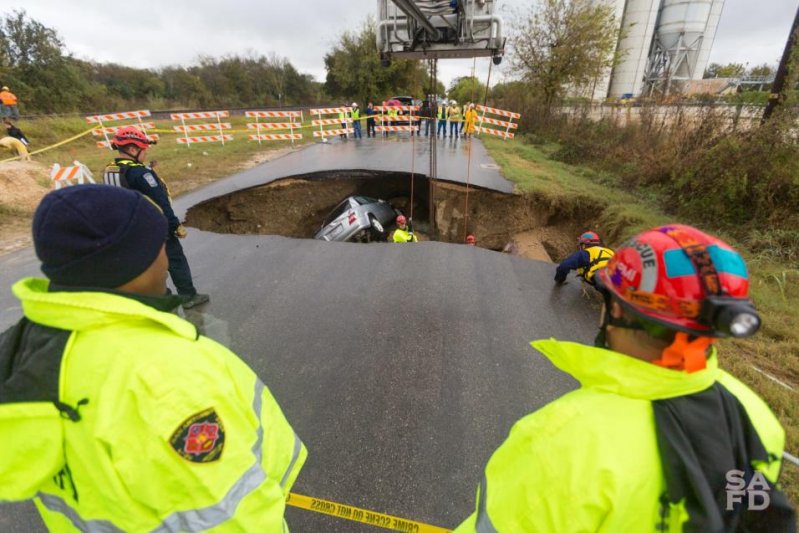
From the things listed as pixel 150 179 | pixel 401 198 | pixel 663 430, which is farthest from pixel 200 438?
pixel 401 198

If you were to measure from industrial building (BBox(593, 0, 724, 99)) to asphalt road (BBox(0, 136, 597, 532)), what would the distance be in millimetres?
44445

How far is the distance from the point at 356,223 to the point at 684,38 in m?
51.5

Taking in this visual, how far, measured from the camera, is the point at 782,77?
19.7 ft

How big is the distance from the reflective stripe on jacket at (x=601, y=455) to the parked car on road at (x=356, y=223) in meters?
7.04

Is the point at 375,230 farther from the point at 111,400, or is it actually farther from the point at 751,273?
the point at 111,400

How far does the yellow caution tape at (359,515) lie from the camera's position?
2121mm

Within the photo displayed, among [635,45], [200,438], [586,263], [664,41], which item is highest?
[664,41]

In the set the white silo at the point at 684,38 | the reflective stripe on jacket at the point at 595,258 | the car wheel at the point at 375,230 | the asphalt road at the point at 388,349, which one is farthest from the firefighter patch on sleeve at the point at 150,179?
the white silo at the point at 684,38

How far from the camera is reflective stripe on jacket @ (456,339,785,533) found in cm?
89

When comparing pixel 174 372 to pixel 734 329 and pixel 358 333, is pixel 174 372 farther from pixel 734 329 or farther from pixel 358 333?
pixel 358 333

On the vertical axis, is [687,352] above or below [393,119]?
below

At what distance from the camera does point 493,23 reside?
5.63 metres

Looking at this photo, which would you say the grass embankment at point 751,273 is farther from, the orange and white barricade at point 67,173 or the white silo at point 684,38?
the white silo at point 684,38

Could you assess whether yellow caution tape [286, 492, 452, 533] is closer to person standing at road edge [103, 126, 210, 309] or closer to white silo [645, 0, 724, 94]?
person standing at road edge [103, 126, 210, 309]
